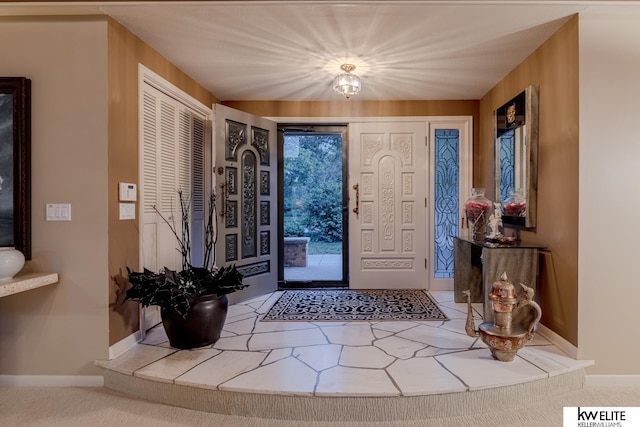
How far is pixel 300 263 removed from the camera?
7.02m

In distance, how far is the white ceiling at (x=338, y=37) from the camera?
2.43 metres

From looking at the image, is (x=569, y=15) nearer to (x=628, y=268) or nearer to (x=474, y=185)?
(x=628, y=268)

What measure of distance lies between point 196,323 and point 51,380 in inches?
40.0

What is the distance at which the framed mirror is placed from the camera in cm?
302

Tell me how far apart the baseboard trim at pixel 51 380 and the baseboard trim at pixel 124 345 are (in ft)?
0.53

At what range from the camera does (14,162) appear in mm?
2473

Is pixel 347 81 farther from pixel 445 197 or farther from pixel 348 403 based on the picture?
pixel 348 403

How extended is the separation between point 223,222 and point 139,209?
43.2 inches

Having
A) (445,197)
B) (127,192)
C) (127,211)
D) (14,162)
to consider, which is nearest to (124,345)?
(127,211)

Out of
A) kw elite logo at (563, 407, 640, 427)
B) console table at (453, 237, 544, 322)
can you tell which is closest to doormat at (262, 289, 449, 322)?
console table at (453, 237, 544, 322)

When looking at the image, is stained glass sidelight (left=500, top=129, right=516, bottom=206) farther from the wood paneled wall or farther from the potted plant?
the potted plant

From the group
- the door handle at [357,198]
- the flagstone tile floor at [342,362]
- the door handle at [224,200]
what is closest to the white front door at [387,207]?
the door handle at [357,198]

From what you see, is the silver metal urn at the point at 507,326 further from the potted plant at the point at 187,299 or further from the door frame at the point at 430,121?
the door frame at the point at 430,121

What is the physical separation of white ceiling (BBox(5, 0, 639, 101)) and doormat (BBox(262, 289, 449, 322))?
7.52 feet
